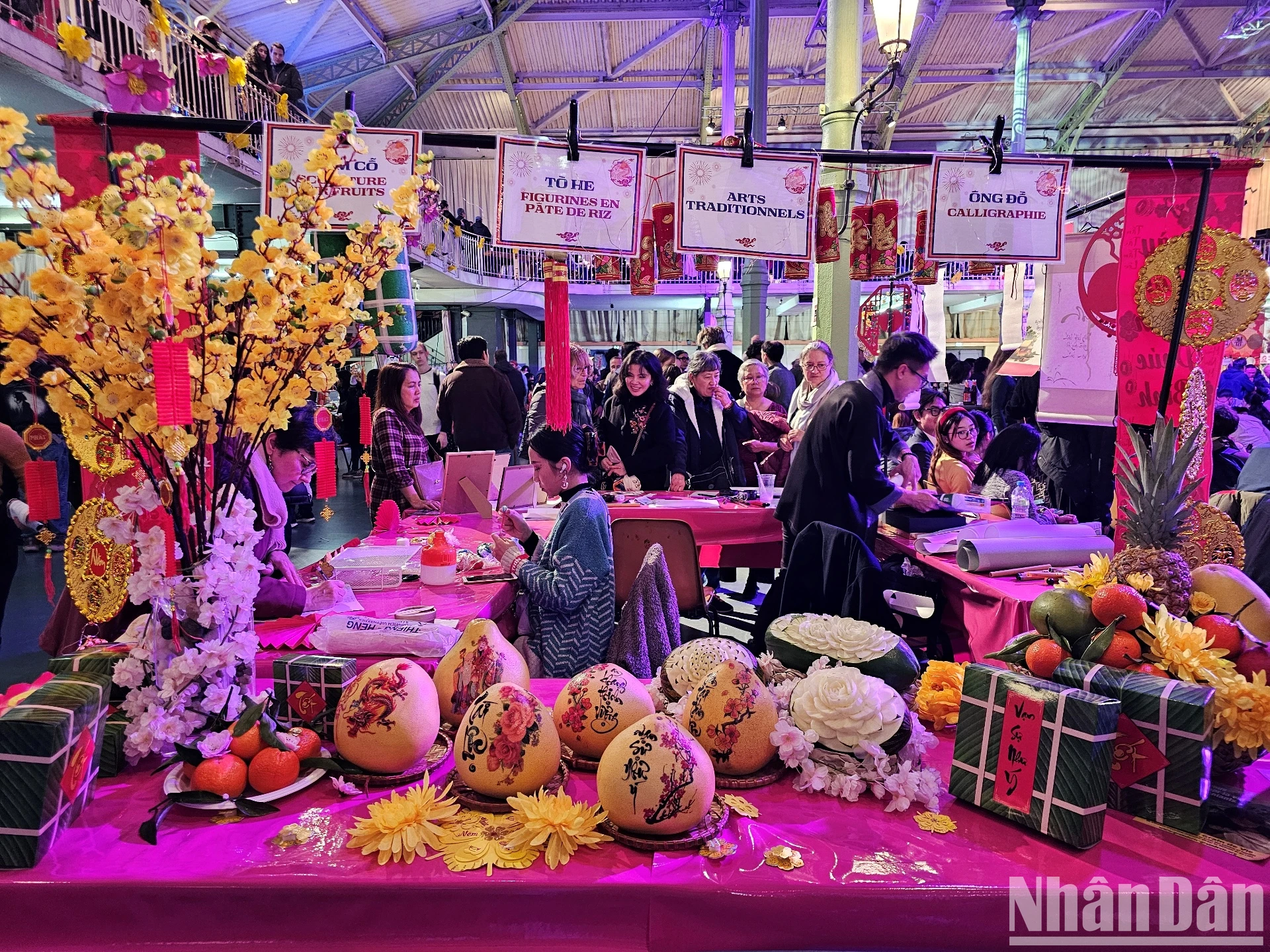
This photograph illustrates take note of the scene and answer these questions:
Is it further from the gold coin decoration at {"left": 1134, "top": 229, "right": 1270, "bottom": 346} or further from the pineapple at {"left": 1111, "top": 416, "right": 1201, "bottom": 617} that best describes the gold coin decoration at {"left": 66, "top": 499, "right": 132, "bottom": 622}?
the gold coin decoration at {"left": 1134, "top": 229, "right": 1270, "bottom": 346}

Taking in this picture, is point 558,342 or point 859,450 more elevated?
point 558,342

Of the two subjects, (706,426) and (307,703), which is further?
(706,426)

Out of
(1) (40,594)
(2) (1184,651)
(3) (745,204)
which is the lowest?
(1) (40,594)

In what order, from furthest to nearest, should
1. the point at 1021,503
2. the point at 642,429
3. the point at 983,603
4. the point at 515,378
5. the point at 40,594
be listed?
1. the point at 515,378
2. the point at 40,594
3. the point at 642,429
4. the point at 1021,503
5. the point at 983,603

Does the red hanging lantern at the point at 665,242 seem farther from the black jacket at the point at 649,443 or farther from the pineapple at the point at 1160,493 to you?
the pineapple at the point at 1160,493

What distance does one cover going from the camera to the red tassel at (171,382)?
3.77ft

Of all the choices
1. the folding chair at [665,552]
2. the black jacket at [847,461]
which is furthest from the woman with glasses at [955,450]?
the folding chair at [665,552]

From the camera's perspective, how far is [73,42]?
57.2 inches

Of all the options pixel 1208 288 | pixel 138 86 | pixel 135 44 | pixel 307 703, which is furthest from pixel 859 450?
pixel 135 44

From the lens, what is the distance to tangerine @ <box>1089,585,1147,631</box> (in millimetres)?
1279

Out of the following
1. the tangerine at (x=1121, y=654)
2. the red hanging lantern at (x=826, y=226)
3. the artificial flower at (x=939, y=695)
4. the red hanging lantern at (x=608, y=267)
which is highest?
the red hanging lantern at (x=826, y=226)

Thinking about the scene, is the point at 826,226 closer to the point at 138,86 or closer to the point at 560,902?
the point at 138,86

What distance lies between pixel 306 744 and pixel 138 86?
2.28 metres

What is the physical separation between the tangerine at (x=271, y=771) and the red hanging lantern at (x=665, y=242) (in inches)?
145
